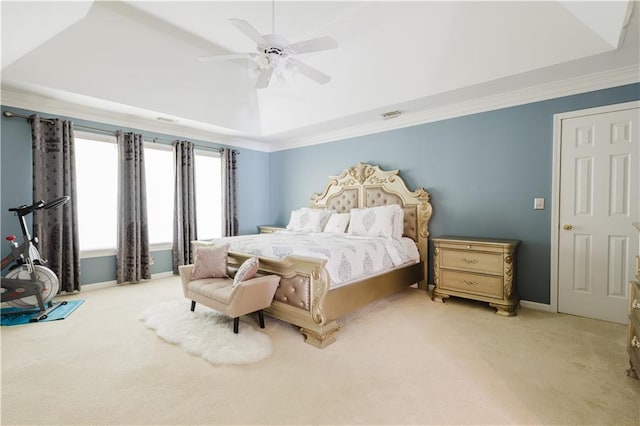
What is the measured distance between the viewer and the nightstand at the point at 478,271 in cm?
329

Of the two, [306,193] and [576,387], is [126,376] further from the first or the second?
[306,193]

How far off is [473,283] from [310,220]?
8.23 ft

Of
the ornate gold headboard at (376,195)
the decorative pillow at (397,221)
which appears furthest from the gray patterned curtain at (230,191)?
the decorative pillow at (397,221)

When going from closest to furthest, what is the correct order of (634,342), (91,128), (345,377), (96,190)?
(634,342)
(345,377)
(91,128)
(96,190)

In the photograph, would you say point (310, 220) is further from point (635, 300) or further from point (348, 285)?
point (635, 300)

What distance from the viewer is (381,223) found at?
13.4 feet

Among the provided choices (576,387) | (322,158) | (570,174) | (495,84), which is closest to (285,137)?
(322,158)

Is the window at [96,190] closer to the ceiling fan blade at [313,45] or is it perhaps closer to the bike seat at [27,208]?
the bike seat at [27,208]

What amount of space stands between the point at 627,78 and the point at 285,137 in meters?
4.80

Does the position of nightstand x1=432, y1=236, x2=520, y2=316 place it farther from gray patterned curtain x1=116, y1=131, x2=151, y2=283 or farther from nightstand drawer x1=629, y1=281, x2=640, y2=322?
gray patterned curtain x1=116, y1=131, x2=151, y2=283

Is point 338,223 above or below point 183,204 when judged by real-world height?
below

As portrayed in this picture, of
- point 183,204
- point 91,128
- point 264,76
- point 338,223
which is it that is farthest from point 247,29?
point 183,204

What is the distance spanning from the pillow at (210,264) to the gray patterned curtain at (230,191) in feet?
8.09

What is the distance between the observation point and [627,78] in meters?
3.01
